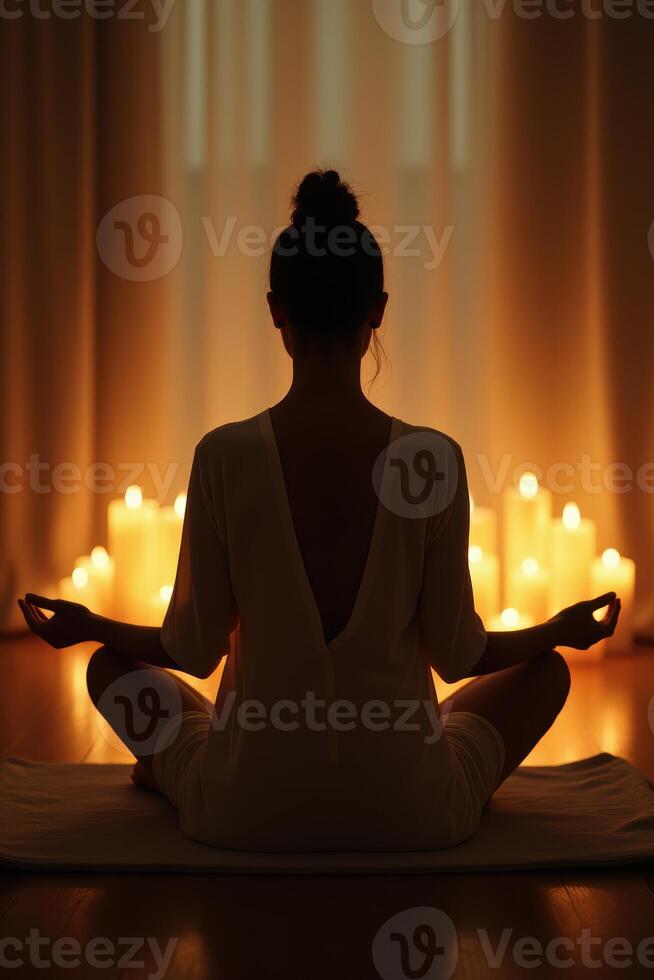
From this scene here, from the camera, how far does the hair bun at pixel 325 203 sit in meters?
1.46

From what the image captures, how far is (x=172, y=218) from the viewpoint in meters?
3.08

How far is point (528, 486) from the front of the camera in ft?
9.89

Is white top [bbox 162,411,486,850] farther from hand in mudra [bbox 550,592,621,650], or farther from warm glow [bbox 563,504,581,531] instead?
warm glow [bbox 563,504,581,531]

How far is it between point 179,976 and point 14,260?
2.21 meters

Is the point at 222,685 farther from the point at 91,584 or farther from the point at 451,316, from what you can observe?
the point at 451,316

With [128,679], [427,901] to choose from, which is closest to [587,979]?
[427,901]

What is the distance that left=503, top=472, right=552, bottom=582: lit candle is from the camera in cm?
300
